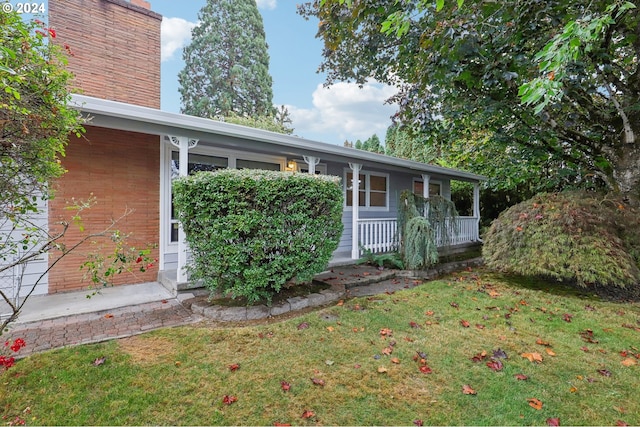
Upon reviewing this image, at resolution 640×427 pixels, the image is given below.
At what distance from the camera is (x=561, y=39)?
9.97 ft

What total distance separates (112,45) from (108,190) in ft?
13.0

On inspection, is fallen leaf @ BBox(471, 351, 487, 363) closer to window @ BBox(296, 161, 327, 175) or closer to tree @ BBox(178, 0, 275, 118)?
window @ BBox(296, 161, 327, 175)

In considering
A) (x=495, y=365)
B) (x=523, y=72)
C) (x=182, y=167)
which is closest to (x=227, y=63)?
(x=182, y=167)

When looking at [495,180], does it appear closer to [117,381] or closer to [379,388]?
[379,388]

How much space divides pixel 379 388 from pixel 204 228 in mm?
2582

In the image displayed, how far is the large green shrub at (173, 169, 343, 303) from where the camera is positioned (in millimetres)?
3621

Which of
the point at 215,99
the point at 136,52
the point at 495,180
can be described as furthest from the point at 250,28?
the point at 495,180

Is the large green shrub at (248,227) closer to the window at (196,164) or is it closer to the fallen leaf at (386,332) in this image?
the fallen leaf at (386,332)

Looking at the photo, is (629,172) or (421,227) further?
(421,227)

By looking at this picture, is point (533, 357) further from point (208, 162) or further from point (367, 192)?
point (367, 192)

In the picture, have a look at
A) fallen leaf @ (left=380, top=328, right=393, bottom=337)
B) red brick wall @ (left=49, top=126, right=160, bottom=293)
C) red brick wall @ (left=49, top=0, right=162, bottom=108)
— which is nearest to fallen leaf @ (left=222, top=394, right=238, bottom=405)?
fallen leaf @ (left=380, top=328, right=393, bottom=337)

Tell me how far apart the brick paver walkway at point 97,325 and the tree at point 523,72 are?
4628 mm

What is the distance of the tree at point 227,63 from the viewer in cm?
2400

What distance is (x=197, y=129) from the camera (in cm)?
479
